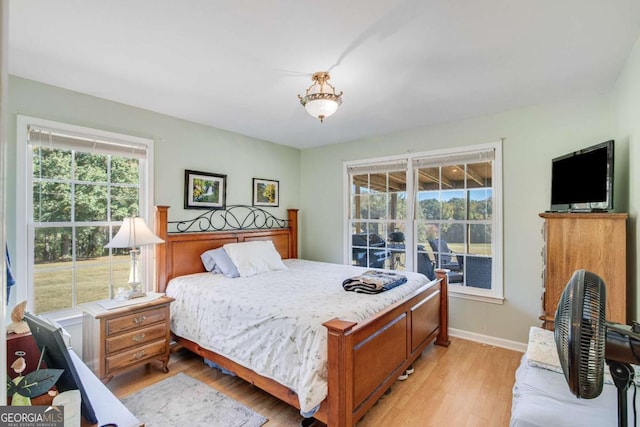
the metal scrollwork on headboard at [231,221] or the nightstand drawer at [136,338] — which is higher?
the metal scrollwork on headboard at [231,221]

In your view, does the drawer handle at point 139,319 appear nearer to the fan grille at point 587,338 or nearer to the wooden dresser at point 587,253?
the fan grille at point 587,338

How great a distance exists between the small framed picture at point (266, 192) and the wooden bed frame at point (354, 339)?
0.51m

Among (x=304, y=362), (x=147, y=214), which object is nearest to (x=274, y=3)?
(x=304, y=362)

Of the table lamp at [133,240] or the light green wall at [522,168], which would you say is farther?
the light green wall at [522,168]

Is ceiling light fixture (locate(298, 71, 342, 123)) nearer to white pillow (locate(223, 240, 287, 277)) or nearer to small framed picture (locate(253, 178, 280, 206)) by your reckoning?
white pillow (locate(223, 240, 287, 277))

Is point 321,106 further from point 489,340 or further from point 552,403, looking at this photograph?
point 489,340

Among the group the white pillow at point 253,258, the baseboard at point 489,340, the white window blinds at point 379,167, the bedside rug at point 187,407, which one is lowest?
the bedside rug at point 187,407

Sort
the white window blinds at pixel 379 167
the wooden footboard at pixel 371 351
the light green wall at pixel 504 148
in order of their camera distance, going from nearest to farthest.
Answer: the wooden footboard at pixel 371 351
the light green wall at pixel 504 148
the white window blinds at pixel 379 167

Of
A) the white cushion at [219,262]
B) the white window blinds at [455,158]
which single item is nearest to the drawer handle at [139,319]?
the white cushion at [219,262]

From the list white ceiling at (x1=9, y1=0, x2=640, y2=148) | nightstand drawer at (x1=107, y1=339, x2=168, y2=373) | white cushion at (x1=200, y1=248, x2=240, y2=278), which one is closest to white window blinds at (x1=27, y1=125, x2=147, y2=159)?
white ceiling at (x1=9, y1=0, x2=640, y2=148)

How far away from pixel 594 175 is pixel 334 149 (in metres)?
3.07

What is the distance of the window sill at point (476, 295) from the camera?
10.9 feet

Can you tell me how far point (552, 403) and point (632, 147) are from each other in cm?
193

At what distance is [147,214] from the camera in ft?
10.5
